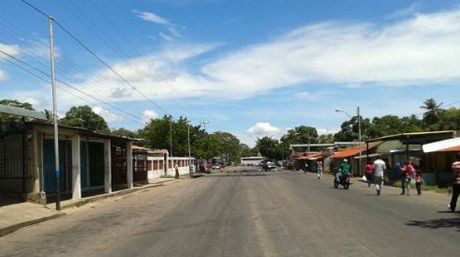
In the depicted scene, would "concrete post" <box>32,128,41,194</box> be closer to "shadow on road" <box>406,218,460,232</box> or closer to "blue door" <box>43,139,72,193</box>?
"blue door" <box>43,139,72,193</box>

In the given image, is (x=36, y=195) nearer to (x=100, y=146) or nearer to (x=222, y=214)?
(x=222, y=214)

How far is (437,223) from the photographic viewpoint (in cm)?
1472

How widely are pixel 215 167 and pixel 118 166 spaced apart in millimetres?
94156

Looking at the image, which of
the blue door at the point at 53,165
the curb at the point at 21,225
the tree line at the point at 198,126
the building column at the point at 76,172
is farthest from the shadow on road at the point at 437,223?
the tree line at the point at 198,126

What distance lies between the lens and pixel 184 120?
101438 mm

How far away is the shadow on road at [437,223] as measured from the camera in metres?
14.0

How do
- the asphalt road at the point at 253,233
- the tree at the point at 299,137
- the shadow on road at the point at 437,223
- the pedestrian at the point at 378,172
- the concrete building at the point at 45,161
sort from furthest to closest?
the tree at the point at 299,137 < the pedestrian at the point at 378,172 < the concrete building at the point at 45,161 < the shadow on road at the point at 437,223 < the asphalt road at the point at 253,233

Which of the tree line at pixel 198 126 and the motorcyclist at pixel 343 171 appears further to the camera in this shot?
the tree line at pixel 198 126

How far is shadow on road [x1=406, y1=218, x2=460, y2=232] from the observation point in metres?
14.0

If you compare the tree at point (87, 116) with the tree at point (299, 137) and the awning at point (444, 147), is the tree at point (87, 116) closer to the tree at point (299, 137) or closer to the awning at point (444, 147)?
the awning at point (444, 147)

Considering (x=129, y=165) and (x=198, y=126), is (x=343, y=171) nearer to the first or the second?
(x=129, y=165)

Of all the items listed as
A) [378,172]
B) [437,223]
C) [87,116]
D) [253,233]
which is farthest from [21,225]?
[87,116]

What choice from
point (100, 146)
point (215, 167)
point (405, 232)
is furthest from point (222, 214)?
point (215, 167)

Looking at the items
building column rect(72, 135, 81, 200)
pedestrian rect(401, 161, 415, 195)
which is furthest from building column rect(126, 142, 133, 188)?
pedestrian rect(401, 161, 415, 195)
